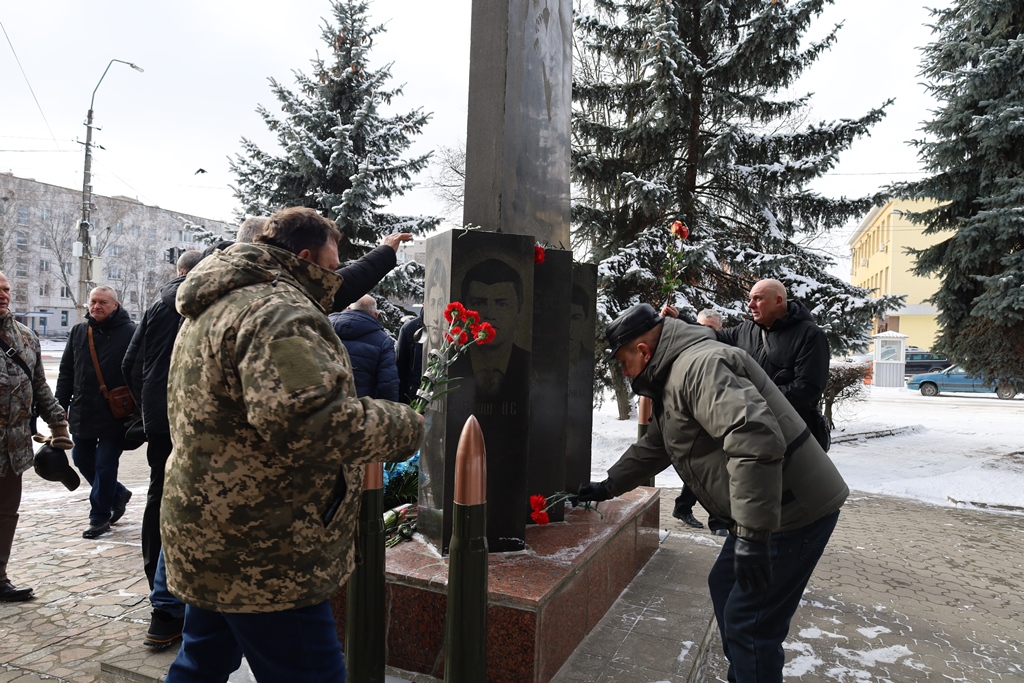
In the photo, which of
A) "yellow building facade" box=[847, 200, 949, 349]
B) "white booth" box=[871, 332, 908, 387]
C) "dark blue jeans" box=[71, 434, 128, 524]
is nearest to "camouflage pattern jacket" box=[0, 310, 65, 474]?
"dark blue jeans" box=[71, 434, 128, 524]

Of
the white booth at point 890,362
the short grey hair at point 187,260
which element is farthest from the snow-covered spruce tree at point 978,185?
the white booth at point 890,362

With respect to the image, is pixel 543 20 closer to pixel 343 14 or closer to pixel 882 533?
pixel 882 533

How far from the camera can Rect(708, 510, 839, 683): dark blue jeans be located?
254 cm

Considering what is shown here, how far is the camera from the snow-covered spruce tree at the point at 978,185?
1089cm

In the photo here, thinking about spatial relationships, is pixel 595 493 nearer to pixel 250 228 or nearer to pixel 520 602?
pixel 520 602

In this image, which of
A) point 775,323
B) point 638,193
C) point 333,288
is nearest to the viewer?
point 333,288

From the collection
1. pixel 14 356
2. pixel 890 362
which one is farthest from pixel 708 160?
pixel 890 362

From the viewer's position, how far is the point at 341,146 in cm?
1275

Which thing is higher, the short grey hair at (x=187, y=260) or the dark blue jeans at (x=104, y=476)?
the short grey hair at (x=187, y=260)

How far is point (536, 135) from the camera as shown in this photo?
4238 millimetres

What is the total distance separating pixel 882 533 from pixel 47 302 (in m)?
63.3

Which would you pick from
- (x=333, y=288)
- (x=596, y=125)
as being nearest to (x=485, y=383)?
(x=333, y=288)

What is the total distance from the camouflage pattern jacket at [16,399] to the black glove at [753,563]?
13.8 ft

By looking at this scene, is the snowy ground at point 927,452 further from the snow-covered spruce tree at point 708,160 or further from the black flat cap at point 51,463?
the black flat cap at point 51,463
